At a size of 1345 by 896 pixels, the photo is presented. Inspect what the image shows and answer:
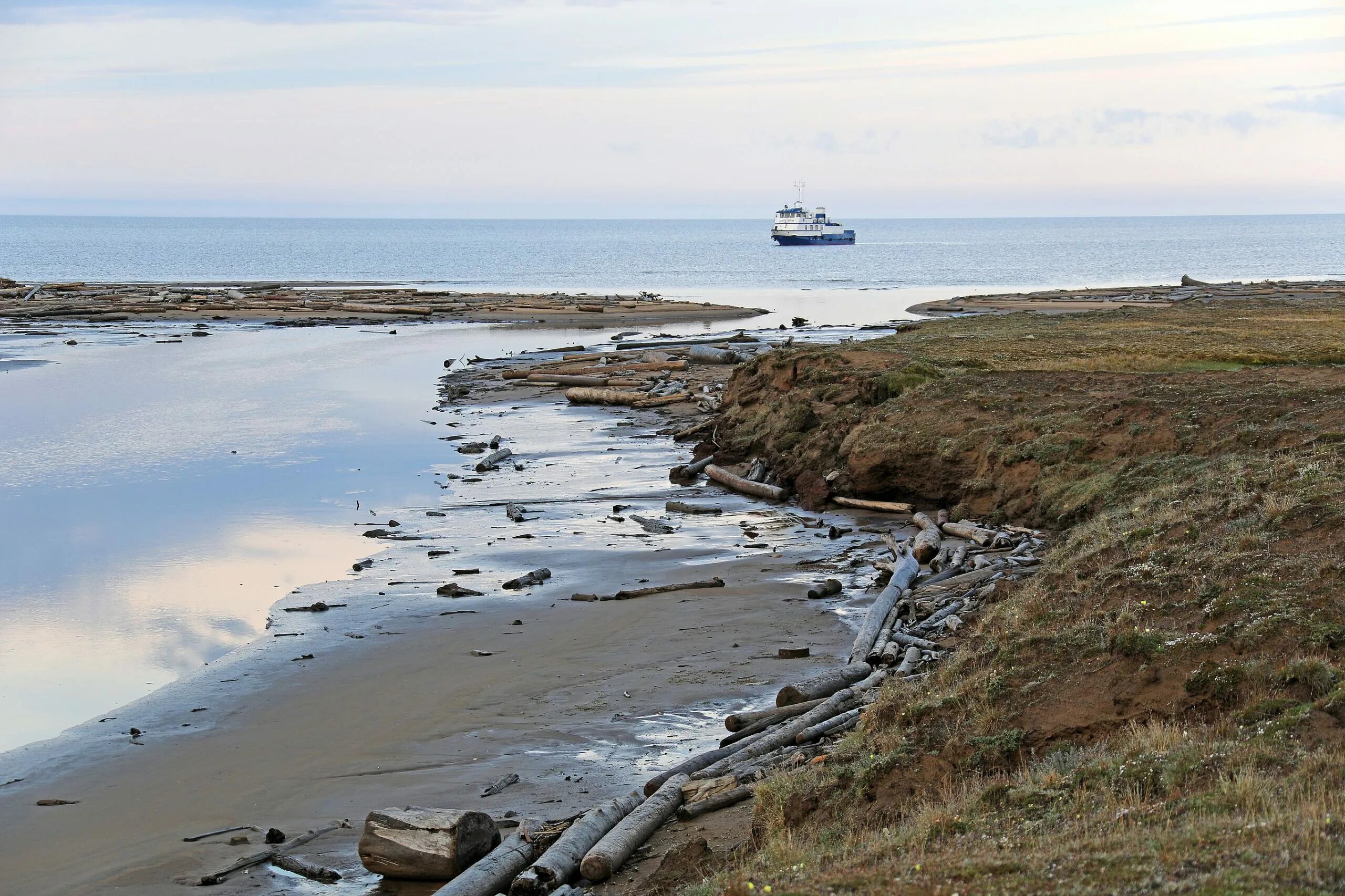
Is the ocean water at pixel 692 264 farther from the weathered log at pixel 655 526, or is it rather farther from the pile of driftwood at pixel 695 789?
the pile of driftwood at pixel 695 789

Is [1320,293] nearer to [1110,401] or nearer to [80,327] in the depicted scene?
[1110,401]

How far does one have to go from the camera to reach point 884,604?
12.3 m

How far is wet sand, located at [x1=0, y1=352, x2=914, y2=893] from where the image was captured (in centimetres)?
852

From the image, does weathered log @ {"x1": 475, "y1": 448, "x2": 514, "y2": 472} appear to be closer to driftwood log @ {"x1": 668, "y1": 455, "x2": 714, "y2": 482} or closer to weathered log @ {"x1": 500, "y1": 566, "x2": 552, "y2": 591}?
driftwood log @ {"x1": 668, "y1": 455, "x2": 714, "y2": 482}

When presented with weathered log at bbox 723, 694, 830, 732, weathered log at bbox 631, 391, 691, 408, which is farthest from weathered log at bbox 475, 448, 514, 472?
weathered log at bbox 723, 694, 830, 732

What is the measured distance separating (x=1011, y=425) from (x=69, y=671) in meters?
13.0

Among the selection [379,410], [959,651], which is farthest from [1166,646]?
[379,410]

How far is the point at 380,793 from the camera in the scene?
8.95 meters

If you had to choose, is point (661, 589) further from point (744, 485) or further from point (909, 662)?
point (744, 485)

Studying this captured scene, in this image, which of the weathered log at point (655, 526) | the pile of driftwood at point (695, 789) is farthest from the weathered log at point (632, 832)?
the weathered log at point (655, 526)

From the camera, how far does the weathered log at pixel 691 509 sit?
62.0 feet

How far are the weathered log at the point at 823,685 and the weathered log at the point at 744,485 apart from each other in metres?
9.03

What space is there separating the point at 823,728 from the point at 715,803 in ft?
4.40

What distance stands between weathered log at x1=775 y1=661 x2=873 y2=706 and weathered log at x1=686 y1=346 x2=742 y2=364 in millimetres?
27075
